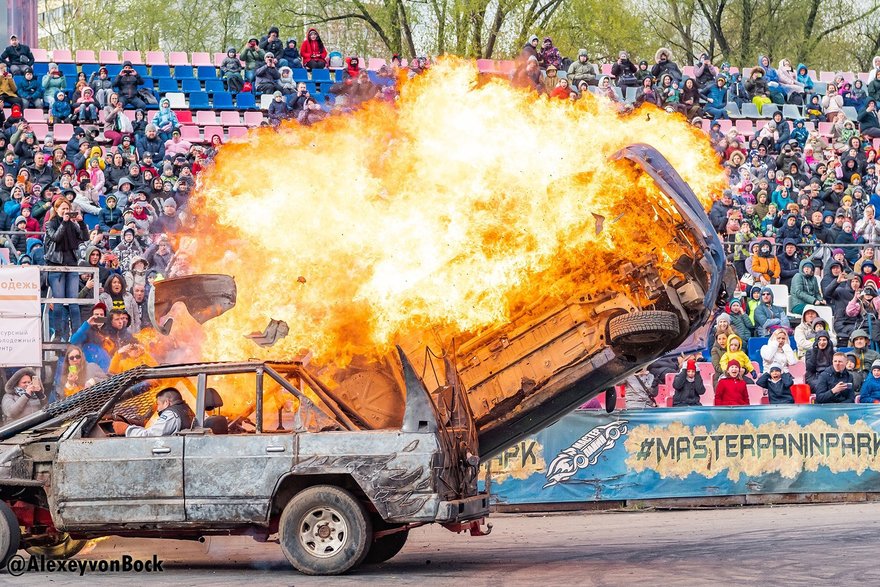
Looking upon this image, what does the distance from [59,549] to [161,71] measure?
17.4m

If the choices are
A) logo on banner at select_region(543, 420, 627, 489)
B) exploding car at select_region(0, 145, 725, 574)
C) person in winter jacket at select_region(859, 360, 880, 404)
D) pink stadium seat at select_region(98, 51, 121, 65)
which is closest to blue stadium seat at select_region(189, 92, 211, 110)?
pink stadium seat at select_region(98, 51, 121, 65)

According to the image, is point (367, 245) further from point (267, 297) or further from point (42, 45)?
point (42, 45)

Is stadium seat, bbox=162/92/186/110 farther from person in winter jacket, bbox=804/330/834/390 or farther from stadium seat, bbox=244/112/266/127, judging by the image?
person in winter jacket, bbox=804/330/834/390

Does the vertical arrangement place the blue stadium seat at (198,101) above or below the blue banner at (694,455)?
above

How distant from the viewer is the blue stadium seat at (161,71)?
2619cm

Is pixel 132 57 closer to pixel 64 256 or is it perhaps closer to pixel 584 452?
pixel 64 256

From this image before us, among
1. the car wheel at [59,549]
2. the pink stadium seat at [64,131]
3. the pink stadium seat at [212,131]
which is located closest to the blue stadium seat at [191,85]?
the pink stadium seat at [212,131]

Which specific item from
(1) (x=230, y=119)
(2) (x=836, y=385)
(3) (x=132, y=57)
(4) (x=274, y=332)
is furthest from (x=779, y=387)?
(3) (x=132, y=57)

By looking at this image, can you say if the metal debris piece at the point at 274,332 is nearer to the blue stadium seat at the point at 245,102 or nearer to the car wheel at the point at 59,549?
the car wheel at the point at 59,549

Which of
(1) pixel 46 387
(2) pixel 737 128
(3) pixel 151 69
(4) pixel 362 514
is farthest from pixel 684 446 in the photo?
(3) pixel 151 69

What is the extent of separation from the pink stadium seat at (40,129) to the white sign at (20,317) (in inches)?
320

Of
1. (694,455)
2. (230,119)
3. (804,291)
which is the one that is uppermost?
(230,119)

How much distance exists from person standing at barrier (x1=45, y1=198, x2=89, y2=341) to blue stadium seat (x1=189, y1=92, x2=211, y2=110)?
7682mm

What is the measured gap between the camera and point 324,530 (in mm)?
9250
